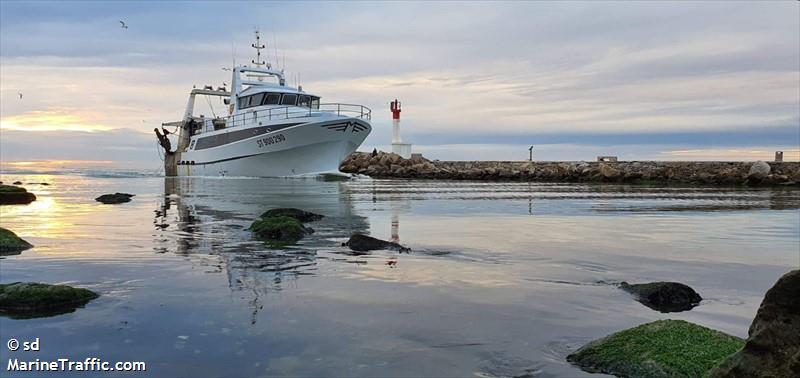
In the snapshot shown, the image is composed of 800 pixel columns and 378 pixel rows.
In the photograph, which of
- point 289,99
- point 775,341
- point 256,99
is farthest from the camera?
point 289,99

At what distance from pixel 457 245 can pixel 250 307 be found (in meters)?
5.20

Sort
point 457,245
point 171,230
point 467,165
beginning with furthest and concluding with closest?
point 467,165 → point 171,230 → point 457,245

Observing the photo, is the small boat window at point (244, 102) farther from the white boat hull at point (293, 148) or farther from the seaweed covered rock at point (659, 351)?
the seaweed covered rock at point (659, 351)

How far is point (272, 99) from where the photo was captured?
4069 cm

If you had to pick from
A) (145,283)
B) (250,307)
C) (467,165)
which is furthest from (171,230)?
(467,165)

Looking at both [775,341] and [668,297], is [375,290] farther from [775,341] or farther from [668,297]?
[775,341]

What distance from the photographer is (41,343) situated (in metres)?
4.56

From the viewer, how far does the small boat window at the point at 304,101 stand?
41500mm

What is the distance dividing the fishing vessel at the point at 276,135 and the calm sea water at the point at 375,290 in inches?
976

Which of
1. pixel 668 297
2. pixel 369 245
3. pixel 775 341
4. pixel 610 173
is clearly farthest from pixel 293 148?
pixel 775 341

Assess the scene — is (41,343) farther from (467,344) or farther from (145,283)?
(467,344)

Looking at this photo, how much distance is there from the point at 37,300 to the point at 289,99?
3661 centimetres

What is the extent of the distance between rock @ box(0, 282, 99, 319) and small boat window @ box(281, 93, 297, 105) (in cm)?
3611

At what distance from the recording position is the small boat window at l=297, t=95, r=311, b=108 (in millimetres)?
41500
